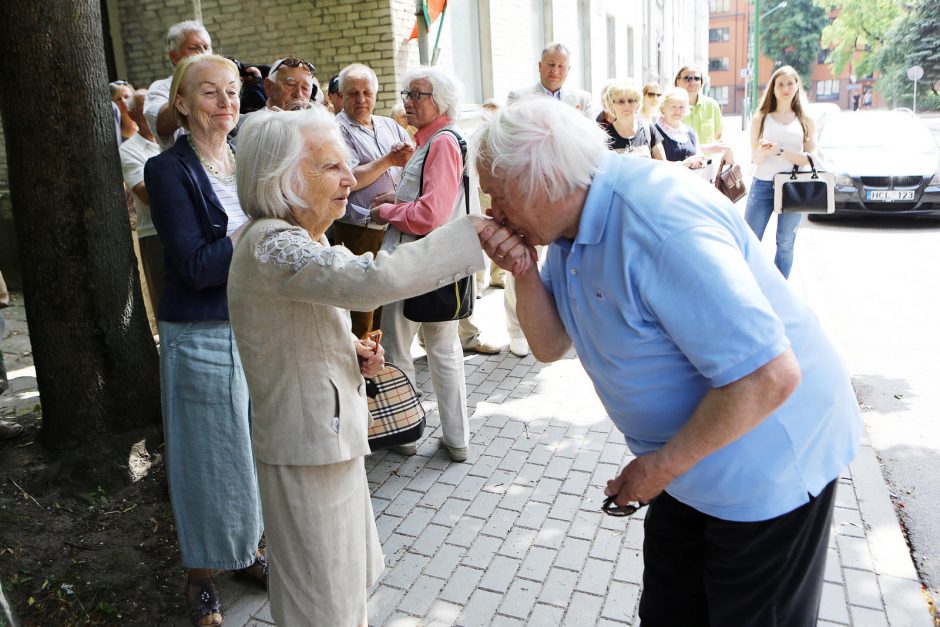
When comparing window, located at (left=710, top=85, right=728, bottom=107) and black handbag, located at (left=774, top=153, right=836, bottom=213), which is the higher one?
window, located at (left=710, top=85, right=728, bottom=107)

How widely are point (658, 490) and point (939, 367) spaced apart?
4.98 m

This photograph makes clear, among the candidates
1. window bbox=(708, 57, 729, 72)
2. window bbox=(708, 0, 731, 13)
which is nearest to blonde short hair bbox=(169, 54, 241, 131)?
window bbox=(708, 57, 729, 72)

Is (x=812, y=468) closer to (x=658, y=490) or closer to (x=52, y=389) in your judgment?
(x=658, y=490)

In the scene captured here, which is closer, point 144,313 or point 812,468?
point 812,468

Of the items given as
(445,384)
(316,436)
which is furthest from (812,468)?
(445,384)

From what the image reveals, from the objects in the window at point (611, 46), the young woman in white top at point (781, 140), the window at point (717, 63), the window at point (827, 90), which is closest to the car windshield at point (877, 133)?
the young woman in white top at point (781, 140)

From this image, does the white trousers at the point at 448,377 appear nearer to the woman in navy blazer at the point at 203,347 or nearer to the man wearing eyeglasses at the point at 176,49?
the woman in navy blazer at the point at 203,347

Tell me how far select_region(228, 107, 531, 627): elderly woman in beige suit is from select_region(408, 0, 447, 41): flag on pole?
743cm

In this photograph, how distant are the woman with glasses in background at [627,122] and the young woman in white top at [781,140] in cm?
160

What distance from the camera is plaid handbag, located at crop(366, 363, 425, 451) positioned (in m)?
3.08

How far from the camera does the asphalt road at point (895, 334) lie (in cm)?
399

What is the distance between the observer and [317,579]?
2.24 meters

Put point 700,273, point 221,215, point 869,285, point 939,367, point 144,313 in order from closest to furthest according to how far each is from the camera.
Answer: point 700,273 → point 221,215 → point 144,313 → point 939,367 → point 869,285

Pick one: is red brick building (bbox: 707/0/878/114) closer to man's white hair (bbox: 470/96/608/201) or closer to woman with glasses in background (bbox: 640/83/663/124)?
woman with glasses in background (bbox: 640/83/663/124)
